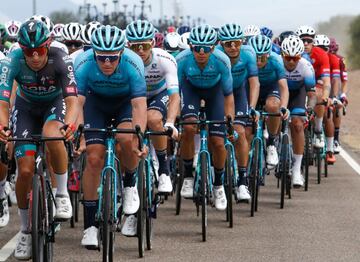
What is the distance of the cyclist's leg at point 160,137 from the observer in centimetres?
1187

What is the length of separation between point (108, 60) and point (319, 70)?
8.51 m

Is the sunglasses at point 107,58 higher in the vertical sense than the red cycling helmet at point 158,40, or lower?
lower

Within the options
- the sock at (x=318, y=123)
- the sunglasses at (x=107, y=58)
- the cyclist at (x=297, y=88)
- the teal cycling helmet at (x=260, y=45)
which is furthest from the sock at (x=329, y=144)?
the sunglasses at (x=107, y=58)

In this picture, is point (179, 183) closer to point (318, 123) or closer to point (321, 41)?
point (318, 123)

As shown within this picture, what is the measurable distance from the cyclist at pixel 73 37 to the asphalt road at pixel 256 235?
7.22 feet

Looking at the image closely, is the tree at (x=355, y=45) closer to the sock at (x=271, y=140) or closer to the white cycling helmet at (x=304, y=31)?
the white cycling helmet at (x=304, y=31)

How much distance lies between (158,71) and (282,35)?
672 centimetres

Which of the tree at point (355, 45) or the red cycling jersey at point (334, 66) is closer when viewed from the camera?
the red cycling jersey at point (334, 66)

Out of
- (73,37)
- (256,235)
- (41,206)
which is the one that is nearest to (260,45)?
(73,37)

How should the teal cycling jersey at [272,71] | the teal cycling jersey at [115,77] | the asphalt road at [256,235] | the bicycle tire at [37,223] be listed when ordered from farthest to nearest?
the teal cycling jersey at [272,71], the asphalt road at [256,235], the teal cycling jersey at [115,77], the bicycle tire at [37,223]

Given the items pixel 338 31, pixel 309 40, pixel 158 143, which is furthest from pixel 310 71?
pixel 338 31

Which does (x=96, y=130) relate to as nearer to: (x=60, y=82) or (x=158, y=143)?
(x=60, y=82)

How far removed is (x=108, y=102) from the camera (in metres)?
10.0

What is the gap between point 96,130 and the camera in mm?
9164
